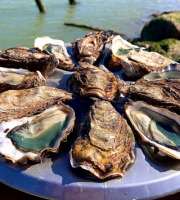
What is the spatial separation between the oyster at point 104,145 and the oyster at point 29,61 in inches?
20.9

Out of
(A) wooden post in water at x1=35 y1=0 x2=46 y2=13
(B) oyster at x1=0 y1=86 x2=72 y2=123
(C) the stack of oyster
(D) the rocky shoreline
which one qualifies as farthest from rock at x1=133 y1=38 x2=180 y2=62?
(A) wooden post in water at x1=35 y1=0 x2=46 y2=13

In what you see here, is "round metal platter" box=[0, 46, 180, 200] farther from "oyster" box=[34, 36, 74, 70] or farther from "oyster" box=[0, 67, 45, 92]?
"oyster" box=[34, 36, 74, 70]

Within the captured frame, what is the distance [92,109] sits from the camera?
1175mm

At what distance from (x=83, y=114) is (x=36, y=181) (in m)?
0.47

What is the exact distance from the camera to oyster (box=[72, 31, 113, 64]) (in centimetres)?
170

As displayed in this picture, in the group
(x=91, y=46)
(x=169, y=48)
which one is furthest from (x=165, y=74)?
(x=169, y=48)

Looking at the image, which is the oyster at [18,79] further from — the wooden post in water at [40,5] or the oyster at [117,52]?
the wooden post in water at [40,5]

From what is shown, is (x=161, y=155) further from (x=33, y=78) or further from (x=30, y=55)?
(x=30, y=55)

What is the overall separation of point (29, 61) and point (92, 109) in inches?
26.8

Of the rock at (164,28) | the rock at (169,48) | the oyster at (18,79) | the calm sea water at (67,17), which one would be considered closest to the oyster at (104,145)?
the oyster at (18,79)

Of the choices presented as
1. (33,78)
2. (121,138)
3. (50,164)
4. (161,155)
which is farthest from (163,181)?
(33,78)

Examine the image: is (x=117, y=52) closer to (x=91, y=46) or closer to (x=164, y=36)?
(x=91, y=46)

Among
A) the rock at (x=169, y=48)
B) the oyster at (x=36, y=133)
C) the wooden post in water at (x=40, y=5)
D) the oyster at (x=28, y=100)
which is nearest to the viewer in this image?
the oyster at (x=36, y=133)

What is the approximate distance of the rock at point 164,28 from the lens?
415 centimetres
